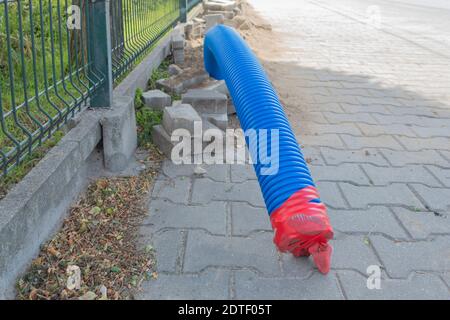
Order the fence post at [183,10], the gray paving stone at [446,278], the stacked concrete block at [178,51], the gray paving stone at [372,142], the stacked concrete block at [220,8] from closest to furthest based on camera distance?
1. the gray paving stone at [446,278]
2. the gray paving stone at [372,142]
3. the stacked concrete block at [178,51]
4. the fence post at [183,10]
5. the stacked concrete block at [220,8]

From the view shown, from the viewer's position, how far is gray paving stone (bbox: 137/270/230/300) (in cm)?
223

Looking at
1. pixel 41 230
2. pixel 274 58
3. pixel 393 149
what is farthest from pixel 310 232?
pixel 274 58

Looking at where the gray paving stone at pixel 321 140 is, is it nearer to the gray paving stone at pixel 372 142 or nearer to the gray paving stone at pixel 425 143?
the gray paving stone at pixel 372 142

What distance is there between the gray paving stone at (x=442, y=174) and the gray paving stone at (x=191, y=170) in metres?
1.48

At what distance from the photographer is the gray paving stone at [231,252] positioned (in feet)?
8.06

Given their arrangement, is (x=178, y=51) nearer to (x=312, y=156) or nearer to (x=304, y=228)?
(x=312, y=156)

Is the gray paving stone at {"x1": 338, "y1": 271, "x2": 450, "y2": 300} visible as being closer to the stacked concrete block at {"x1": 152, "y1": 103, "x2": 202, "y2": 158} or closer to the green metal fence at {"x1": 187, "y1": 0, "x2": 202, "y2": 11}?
the stacked concrete block at {"x1": 152, "y1": 103, "x2": 202, "y2": 158}

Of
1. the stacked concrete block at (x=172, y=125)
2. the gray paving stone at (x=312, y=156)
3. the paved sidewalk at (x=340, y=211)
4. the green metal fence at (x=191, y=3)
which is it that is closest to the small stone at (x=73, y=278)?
the paved sidewalk at (x=340, y=211)

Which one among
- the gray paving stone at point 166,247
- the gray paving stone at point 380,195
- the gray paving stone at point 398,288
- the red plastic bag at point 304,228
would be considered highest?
the red plastic bag at point 304,228

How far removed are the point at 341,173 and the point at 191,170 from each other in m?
1.05

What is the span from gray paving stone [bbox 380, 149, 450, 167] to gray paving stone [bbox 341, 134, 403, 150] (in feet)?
0.37

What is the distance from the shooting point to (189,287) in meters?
2.29

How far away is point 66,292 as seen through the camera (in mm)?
2168

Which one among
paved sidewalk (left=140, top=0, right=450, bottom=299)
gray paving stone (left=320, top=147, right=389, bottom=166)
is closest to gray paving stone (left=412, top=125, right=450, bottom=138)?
paved sidewalk (left=140, top=0, right=450, bottom=299)
